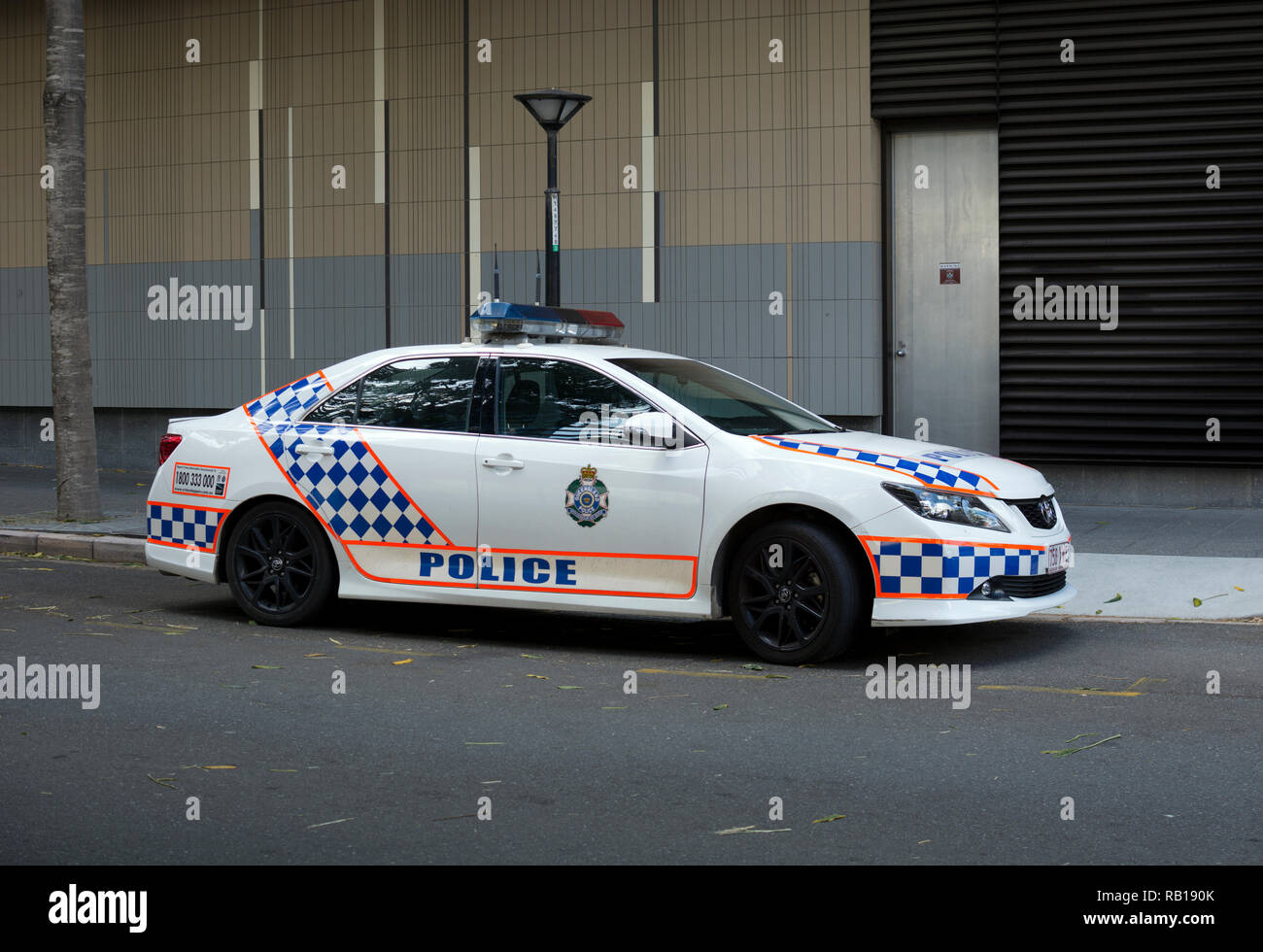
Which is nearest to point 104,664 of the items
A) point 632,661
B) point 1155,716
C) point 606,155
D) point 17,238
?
point 632,661

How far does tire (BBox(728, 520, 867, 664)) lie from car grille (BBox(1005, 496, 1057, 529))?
893 millimetres

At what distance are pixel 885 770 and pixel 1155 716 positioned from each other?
1.52 metres

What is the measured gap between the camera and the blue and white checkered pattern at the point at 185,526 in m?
8.95

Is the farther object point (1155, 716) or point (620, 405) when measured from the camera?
point (620, 405)

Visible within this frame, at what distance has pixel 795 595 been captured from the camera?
24.9 ft

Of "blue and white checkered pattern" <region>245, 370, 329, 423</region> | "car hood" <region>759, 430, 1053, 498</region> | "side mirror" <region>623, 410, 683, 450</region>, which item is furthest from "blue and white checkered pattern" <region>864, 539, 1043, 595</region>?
"blue and white checkered pattern" <region>245, 370, 329, 423</region>

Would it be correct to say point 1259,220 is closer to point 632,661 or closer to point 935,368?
point 935,368

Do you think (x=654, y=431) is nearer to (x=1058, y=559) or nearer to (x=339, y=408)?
(x=339, y=408)

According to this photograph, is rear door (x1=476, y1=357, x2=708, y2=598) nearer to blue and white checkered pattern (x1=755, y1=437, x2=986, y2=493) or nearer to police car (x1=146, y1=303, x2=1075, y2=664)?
police car (x1=146, y1=303, x2=1075, y2=664)

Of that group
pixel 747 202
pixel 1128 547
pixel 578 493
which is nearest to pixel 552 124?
pixel 747 202

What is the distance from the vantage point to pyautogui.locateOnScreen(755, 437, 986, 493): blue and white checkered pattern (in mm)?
7500

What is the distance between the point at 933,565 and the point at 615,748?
205 centimetres

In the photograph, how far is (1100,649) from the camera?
26.7ft

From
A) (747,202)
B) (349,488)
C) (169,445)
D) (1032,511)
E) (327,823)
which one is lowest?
(327,823)
